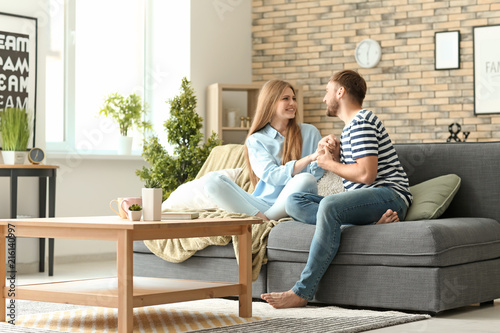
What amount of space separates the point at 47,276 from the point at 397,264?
2.83 m

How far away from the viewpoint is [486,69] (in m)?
6.82

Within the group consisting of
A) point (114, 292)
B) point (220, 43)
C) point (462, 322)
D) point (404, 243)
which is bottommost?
point (462, 322)

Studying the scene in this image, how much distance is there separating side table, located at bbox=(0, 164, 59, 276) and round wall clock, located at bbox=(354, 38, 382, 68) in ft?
10.2

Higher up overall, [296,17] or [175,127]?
[296,17]

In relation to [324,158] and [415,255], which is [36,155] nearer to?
[324,158]

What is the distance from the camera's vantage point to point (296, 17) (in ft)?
25.6

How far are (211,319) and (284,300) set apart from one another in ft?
1.20

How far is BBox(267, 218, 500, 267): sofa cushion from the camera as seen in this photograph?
10.7 ft

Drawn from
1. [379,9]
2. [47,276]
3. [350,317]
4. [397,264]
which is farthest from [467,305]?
[379,9]

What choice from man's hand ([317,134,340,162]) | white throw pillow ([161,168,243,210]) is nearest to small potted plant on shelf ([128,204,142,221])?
man's hand ([317,134,340,162])

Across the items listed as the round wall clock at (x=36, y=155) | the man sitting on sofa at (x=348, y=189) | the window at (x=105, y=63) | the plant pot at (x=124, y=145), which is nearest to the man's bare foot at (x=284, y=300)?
the man sitting on sofa at (x=348, y=189)

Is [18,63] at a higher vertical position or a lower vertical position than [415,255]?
higher

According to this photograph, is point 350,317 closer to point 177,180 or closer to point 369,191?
point 369,191

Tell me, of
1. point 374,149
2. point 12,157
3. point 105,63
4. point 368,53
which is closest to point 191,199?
point 374,149
